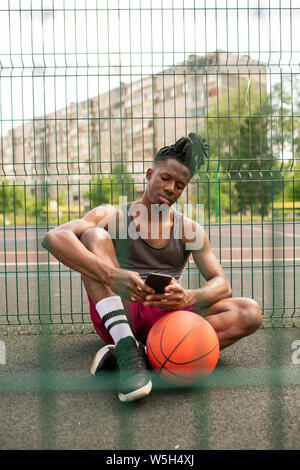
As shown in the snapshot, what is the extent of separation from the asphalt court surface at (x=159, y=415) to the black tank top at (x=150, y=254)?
0.58m

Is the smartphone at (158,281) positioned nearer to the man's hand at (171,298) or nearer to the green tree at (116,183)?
the man's hand at (171,298)

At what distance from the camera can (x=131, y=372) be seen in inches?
83.6

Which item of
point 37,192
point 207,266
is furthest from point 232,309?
point 37,192

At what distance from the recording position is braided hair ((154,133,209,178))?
258 centimetres

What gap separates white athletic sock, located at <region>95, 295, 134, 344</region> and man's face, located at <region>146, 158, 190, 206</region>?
1.85 feet

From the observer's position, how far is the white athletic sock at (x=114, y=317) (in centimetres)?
232

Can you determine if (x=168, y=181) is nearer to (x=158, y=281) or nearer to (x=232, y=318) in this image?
(x=158, y=281)

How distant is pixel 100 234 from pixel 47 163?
0.79 meters

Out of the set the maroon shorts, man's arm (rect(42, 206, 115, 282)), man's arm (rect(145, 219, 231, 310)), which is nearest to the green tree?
man's arm (rect(42, 206, 115, 282))

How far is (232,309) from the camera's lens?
2.52 m

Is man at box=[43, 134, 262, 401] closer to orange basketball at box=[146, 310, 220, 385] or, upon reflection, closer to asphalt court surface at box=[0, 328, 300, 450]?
orange basketball at box=[146, 310, 220, 385]

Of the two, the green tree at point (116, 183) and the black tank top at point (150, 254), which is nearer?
the black tank top at point (150, 254)

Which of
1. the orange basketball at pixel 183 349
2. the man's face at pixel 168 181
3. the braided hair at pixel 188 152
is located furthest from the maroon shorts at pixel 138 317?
the braided hair at pixel 188 152
